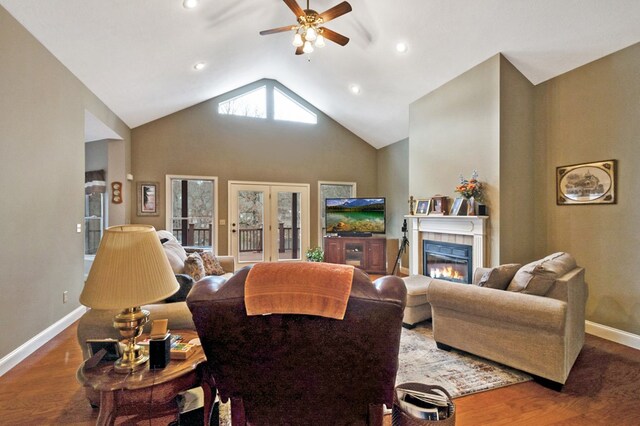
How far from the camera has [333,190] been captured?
7.62 metres

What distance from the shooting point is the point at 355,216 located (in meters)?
6.82

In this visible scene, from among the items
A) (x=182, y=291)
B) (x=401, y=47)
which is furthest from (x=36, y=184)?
(x=401, y=47)

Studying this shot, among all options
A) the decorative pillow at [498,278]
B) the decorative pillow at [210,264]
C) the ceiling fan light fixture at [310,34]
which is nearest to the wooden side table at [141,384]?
the decorative pillow at [498,278]

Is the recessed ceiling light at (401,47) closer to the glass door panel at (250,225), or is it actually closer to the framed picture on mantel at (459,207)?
the framed picture on mantel at (459,207)

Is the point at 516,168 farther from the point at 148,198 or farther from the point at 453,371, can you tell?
the point at 148,198

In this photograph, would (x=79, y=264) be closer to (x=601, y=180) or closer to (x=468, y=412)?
(x=468, y=412)

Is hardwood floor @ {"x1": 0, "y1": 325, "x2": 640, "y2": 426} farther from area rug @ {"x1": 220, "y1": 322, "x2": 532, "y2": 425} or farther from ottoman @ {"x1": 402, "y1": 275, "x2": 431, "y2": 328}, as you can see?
ottoman @ {"x1": 402, "y1": 275, "x2": 431, "y2": 328}

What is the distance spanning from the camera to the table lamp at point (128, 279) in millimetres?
1262

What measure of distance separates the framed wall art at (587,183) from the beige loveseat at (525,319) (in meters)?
1.11

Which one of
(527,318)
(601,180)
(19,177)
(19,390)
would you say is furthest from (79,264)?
(601,180)

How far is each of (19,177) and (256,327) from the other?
9.79 feet

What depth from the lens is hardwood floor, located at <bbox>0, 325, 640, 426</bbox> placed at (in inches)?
77.9

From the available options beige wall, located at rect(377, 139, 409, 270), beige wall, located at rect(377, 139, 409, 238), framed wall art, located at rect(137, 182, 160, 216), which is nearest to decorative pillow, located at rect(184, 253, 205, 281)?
framed wall art, located at rect(137, 182, 160, 216)

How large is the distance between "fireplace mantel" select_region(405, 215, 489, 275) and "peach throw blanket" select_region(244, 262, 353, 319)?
3.47 metres
